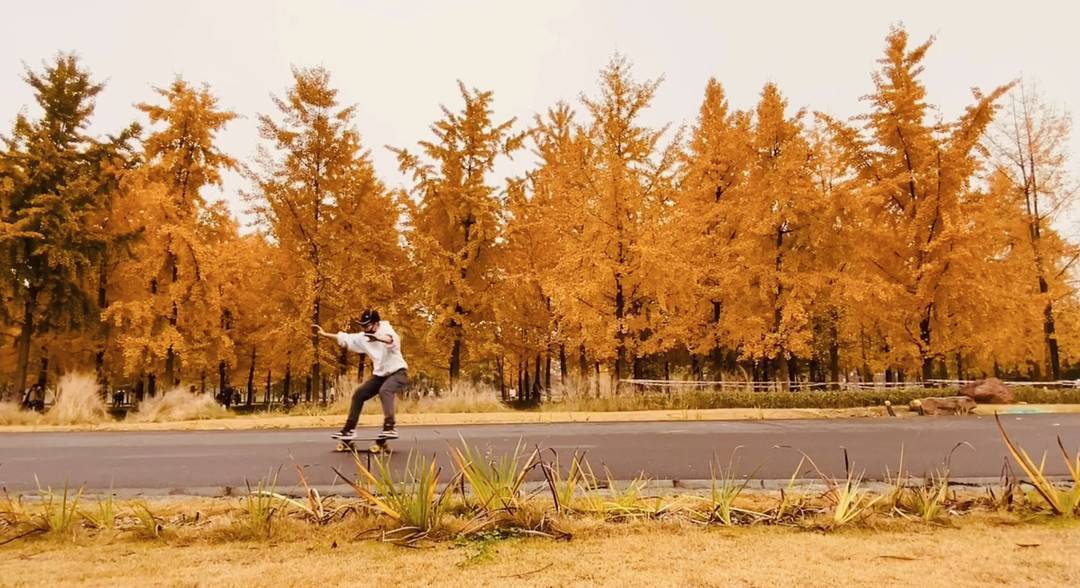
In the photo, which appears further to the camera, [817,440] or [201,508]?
[817,440]

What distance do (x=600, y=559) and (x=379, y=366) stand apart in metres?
5.46

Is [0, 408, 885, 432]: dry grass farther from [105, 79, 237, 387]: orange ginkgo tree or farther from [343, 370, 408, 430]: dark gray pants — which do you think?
[105, 79, 237, 387]: orange ginkgo tree

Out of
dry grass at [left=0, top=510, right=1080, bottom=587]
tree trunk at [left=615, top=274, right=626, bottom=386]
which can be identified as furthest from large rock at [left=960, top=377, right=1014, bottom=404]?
dry grass at [left=0, top=510, right=1080, bottom=587]

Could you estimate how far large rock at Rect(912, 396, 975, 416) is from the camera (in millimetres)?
14523

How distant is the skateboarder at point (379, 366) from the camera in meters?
7.94

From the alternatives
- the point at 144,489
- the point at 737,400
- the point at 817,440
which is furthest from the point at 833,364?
the point at 144,489

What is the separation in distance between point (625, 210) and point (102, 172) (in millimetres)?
18048

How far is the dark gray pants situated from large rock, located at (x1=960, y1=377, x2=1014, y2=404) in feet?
53.8

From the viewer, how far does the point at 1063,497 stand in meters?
4.14

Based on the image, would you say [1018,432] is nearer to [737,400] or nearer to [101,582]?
[737,400]

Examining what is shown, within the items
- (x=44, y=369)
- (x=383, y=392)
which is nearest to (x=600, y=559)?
(x=383, y=392)

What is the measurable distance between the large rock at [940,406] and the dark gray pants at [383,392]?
12.7 meters

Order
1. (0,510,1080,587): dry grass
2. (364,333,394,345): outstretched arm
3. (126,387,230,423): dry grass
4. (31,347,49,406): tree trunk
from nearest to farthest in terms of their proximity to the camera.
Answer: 1. (0,510,1080,587): dry grass
2. (364,333,394,345): outstretched arm
3. (126,387,230,423): dry grass
4. (31,347,49,406): tree trunk

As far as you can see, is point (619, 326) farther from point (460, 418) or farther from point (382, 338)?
point (382, 338)
